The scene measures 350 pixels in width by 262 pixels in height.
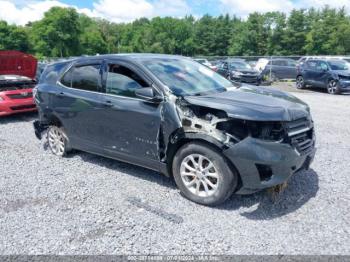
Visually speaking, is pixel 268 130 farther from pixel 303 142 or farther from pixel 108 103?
pixel 108 103

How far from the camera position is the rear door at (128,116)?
4160 millimetres

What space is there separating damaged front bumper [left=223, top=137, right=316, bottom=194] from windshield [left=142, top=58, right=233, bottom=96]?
1.03 m

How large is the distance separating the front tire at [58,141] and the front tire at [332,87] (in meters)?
13.4

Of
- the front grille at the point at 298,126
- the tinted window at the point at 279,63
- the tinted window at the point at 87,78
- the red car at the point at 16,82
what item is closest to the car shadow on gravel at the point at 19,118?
the red car at the point at 16,82

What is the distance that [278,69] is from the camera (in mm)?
22156

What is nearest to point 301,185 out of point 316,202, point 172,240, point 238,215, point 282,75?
point 316,202

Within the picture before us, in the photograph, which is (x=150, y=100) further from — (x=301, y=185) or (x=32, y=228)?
(x=301, y=185)

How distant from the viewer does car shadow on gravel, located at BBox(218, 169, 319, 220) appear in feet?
12.2

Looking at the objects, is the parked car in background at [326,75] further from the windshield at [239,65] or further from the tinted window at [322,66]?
the windshield at [239,65]

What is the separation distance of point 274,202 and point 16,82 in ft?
26.2

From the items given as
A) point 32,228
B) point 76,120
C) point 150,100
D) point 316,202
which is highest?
point 150,100

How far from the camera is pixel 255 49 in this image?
8181 centimetres

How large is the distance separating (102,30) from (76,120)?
117816 millimetres

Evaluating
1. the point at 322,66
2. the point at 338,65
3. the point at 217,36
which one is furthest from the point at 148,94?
the point at 217,36
